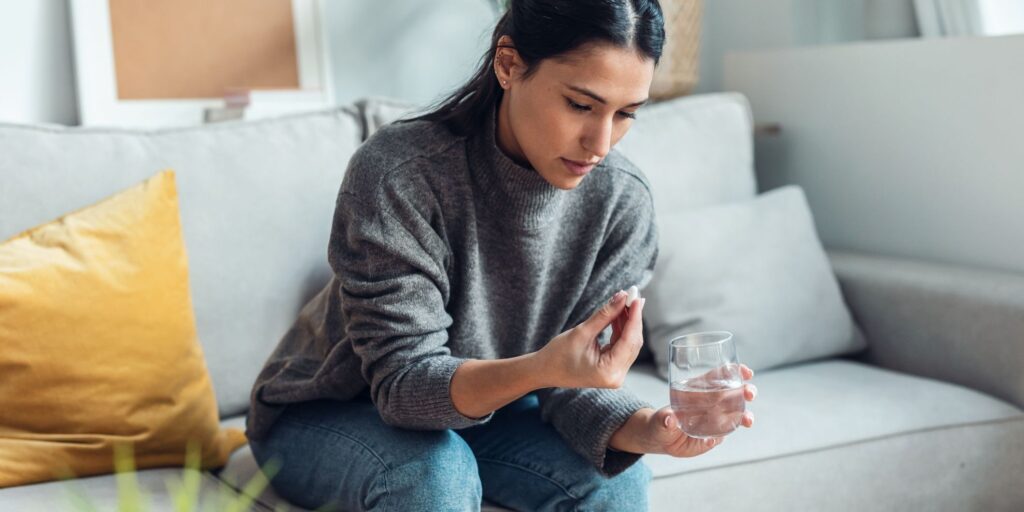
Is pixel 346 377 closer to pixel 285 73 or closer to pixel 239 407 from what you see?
pixel 239 407

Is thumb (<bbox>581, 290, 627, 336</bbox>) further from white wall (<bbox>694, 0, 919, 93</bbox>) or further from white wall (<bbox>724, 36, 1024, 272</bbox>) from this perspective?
white wall (<bbox>694, 0, 919, 93</bbox>)

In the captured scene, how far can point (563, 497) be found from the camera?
141cm

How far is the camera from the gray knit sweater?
134cm

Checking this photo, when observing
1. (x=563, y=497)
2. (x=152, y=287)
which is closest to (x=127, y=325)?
(x=152, y=287)

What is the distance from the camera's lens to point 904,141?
7.67 ft

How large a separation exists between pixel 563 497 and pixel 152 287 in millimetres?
668

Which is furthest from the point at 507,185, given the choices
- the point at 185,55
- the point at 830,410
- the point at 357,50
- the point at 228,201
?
the point at 357,50

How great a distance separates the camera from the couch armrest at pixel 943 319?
189cm

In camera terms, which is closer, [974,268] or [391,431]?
[391,431]

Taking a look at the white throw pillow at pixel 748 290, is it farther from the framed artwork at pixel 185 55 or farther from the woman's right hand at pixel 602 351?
the framed artwork at pixel 185 55

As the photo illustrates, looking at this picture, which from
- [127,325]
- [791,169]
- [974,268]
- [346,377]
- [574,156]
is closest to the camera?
[574,156]

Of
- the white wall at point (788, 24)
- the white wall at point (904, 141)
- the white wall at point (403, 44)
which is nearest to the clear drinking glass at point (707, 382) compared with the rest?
the white wall at point (904, 141)

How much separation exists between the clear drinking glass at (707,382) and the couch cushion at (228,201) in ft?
2.83

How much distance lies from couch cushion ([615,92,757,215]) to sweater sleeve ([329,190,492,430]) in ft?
2.92
